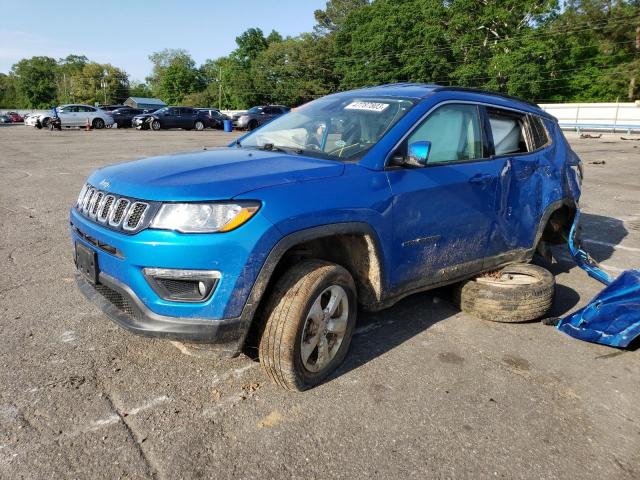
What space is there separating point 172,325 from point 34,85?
136710 millimetres

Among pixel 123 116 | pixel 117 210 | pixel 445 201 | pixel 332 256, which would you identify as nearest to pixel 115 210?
pixel 117 210

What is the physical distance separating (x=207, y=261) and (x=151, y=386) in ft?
3.22

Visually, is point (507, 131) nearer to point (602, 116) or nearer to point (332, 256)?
point (332, 256)

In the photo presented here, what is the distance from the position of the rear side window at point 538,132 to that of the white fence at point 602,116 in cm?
3449

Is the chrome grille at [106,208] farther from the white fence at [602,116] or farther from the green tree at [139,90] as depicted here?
the green tree at [139,90]

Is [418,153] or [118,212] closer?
[118,212]

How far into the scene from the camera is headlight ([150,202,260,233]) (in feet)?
8.05

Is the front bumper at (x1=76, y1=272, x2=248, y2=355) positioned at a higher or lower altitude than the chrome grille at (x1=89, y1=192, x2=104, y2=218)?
lower

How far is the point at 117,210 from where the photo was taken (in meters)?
2.70

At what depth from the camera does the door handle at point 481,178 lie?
11.9 ft

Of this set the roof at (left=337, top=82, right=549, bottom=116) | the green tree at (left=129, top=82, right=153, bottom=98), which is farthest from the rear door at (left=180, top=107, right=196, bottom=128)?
the green tree at (left=129, top=82, right=153, bottom=98)

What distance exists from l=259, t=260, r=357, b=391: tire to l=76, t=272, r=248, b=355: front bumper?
0.71ft

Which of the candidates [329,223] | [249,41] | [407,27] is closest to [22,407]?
[329,223]

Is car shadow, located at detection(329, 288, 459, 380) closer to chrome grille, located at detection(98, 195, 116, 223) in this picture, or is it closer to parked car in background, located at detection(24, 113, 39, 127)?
chrome grille, located at detection(98, 195, 116, 223)
